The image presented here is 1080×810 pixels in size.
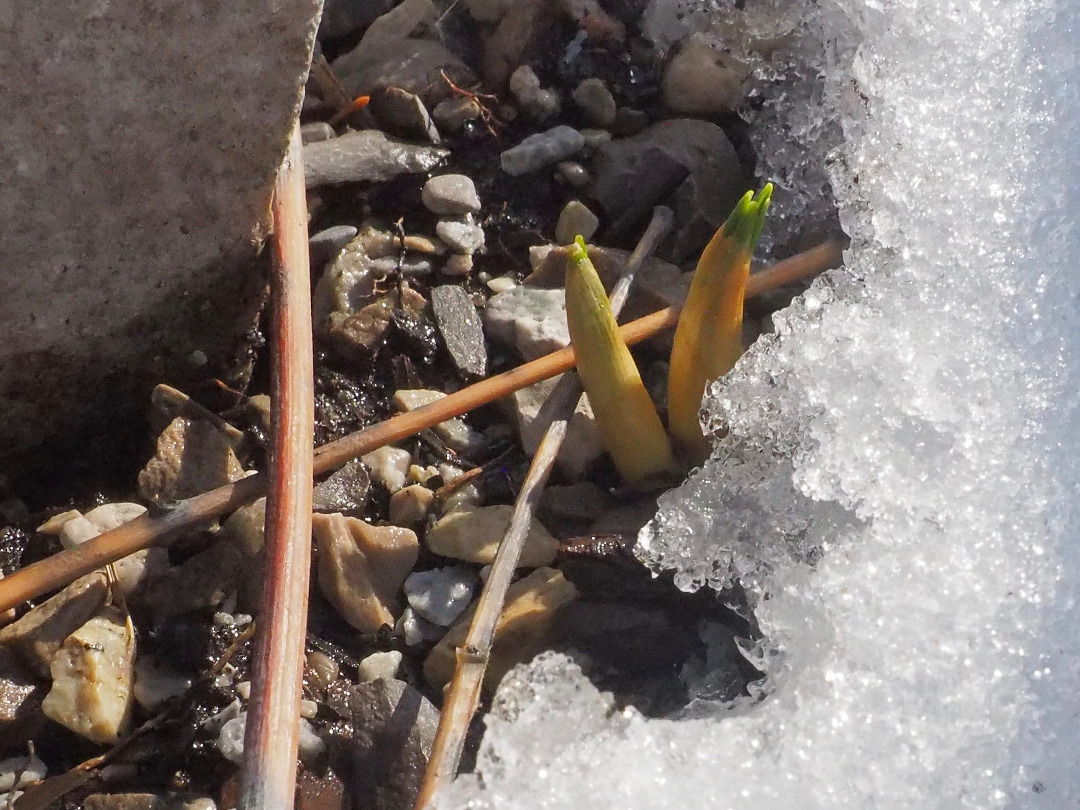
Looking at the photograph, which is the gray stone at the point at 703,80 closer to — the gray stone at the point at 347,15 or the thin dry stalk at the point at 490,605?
the thin dry stalk at the point at 490,605

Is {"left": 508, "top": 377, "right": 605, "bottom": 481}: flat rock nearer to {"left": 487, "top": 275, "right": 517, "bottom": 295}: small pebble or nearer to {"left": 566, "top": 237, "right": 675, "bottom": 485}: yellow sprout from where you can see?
{"left": 566, "top": 237, "right": 675, "bottom": 485}: yellow sprout

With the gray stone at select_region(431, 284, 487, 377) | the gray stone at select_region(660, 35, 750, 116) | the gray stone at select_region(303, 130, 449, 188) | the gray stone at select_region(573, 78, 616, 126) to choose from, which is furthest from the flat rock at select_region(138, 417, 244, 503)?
the gray stone at select_region(660, 35, 750, 116)

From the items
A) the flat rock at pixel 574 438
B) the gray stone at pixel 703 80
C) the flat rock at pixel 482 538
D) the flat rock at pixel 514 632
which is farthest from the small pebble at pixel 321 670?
the gray stone at pixel 703 80

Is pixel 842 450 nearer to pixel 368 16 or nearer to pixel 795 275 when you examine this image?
pixel 795 275

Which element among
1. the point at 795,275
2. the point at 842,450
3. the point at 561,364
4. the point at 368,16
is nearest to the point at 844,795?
the point at 842,450

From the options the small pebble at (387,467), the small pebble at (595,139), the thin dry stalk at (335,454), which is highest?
the small pebble at (595,139)
